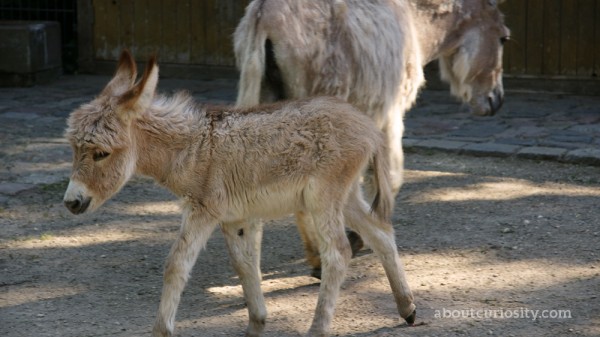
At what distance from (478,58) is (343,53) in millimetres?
1756

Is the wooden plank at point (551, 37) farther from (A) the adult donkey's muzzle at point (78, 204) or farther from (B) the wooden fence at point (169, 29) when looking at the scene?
(A) the adult donkey's muzzle at point (78, 204)

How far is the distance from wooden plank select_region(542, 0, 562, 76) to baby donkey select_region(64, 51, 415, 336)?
257 inches

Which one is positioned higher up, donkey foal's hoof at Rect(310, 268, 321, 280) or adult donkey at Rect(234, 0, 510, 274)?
adult donkey at Rect(234, 0, 510, 274)

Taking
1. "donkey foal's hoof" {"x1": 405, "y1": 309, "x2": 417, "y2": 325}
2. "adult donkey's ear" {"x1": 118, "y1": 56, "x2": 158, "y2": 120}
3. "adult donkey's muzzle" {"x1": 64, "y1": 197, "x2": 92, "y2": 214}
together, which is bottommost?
"donkey foal's hoof" {"x1": 405, "y1": 309, "x2": 417, "y2": 325}

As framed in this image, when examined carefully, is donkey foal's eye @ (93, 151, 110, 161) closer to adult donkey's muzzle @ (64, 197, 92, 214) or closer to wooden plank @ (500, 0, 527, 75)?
adult donkey's muzzle @ (64, 197, 92, 214)

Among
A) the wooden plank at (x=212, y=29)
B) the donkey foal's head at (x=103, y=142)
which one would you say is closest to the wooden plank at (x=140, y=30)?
the wooden plank at (x=212, y=29)

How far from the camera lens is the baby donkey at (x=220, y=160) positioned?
4074mm

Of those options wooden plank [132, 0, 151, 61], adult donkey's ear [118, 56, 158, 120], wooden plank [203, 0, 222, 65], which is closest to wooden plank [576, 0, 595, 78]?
wooden plank [203, 0, 222, 65]

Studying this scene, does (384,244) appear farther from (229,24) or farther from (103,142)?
(229,24)

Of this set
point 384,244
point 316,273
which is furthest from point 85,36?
point 384,244

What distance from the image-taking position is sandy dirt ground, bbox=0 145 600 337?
457 centimetres

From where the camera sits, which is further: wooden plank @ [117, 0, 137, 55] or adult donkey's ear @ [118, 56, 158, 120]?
wooden plank @ [117, 0, 137, 55]

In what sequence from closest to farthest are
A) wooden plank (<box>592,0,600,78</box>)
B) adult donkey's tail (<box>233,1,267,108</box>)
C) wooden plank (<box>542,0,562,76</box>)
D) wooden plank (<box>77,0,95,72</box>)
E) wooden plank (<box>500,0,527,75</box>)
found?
adult donkey's tail (<box>233,1,267,108</box>) → wooden plank (<box>592,0,600,78</box>) → wooden plank (<box>542,0,562,76</box>) → wooden plank (<box>500,0,527,75</box>) → wooden plank (<box>77,0,95,72</box>)

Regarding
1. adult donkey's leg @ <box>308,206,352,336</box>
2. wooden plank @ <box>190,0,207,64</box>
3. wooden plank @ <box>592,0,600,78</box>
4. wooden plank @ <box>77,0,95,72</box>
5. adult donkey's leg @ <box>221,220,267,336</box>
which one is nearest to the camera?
adult donkey's leg @ <box>308,206,352,336</box>
